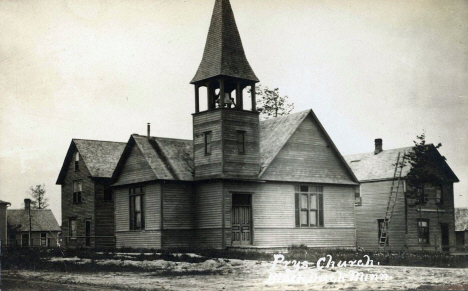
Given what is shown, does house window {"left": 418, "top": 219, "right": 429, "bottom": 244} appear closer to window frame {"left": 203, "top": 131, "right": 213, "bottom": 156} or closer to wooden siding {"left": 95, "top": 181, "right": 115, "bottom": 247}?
window frame {"left": 203, "top": 131, "right": 213, "bottom": 156}

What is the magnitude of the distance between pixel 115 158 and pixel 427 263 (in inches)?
998

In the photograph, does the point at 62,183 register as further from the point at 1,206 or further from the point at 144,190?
the point at 1,206

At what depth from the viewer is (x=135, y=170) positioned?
108ft

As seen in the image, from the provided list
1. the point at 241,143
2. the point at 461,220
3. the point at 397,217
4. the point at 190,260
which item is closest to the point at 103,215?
the point at 241,143

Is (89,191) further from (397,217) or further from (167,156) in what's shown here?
(397,217)

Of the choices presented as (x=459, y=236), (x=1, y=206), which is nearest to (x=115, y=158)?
(x=1, y=206)

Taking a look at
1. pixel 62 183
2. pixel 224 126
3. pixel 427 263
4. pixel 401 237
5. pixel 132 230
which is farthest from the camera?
pixel 62 183

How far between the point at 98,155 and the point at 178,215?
524 inches

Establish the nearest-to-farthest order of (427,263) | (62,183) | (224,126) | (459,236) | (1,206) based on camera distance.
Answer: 1. (1,206)
2. (427,263)
3. (224,126)
4. (62,183)
5. (459,236)

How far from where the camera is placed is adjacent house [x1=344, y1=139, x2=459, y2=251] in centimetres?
4122

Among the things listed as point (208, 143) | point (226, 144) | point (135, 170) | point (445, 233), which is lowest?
point (445, 233)

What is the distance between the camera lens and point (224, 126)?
30719mm

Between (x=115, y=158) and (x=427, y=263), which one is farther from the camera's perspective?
(x=115, y=158)

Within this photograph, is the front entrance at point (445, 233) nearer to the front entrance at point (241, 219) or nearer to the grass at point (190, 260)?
the front entrance at point (241, 219)
